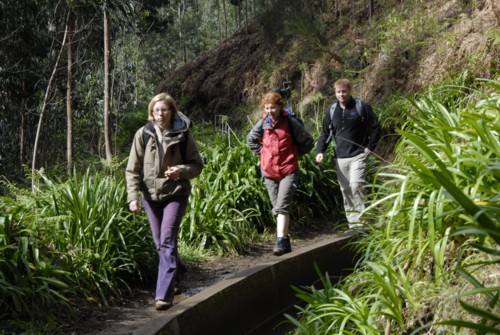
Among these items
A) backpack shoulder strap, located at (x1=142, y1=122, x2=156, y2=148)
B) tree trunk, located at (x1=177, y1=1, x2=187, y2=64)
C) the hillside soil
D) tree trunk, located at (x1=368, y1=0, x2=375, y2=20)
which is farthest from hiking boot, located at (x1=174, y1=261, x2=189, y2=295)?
tree trunk, located at (x1=177, y1=1, x2=187, y2=64)

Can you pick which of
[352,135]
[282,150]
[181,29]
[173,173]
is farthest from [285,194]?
[181,29]

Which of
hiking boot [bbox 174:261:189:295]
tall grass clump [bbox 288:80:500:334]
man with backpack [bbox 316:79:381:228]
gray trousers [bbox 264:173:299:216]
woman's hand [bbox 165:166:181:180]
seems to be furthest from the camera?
man with backpack [bbox 316:79:381:228]

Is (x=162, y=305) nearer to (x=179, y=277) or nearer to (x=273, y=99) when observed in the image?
(x=179, y=277)

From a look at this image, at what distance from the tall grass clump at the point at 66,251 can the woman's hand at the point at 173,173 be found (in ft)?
2.41

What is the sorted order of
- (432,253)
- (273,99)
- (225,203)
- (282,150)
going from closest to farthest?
(432,253)
(273,99)
(282,150)
(225,203)

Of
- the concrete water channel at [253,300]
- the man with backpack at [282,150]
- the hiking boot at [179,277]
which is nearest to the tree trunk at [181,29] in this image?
the man with backpack at [282,150]

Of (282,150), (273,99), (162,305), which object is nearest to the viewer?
(162,305)

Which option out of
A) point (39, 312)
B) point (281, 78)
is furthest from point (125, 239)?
point (281, 78)

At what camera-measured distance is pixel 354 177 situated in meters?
7.96

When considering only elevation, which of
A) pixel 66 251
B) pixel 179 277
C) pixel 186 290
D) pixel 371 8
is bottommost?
pixel 186 290

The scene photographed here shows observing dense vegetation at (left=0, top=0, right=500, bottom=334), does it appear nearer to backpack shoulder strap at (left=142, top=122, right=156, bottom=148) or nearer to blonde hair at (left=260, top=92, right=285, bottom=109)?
backpack shoulder strap at (left=142, top=122, right=156, bottom=148)

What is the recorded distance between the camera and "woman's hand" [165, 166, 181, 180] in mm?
5707

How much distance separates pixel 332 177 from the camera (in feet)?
31.5

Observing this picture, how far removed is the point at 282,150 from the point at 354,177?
3.65 ft
